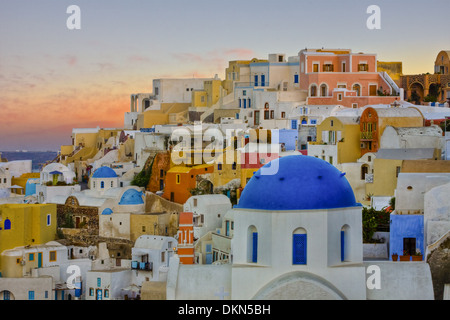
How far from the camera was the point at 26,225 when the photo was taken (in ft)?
104

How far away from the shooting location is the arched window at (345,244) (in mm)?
18047

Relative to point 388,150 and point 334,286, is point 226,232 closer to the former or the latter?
point 388,150

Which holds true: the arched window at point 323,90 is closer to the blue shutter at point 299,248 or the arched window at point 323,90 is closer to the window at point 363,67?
the window at point 363,67

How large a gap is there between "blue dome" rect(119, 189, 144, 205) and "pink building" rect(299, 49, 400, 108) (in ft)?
37.2

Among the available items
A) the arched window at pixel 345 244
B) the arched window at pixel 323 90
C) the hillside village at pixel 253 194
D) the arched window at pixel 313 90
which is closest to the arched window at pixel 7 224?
the hillside village at pixel 253 194

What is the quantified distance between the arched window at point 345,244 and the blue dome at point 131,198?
53.1 ft

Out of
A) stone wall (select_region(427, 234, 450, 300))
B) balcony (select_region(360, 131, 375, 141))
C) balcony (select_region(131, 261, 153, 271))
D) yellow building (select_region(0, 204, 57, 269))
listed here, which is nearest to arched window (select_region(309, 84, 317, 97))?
balcony (select_region(360, 131, 375, 141))

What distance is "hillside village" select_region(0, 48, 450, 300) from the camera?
703 inches

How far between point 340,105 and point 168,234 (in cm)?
1180

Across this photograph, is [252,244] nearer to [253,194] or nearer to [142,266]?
[253,194]

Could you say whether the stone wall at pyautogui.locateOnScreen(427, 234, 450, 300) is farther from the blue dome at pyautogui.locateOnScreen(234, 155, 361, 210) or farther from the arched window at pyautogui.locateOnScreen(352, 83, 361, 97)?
the arched window at pyautogui.locateOnScreen(352, 83, 361, 97)

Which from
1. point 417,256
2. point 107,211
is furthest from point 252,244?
point 107,211

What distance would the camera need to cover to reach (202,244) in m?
28.9
